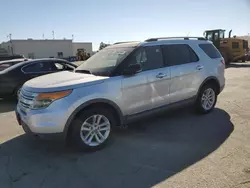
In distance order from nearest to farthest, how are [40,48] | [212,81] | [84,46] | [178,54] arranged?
[178,54], [212,81], [40,48], [84,46]

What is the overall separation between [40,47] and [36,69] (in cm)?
6509

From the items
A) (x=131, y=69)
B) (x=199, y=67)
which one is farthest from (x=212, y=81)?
(x=131, y=69)

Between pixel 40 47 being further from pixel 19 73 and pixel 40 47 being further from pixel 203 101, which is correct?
pixel 203 101

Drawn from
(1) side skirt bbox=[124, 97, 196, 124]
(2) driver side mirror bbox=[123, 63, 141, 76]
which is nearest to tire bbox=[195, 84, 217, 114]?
(1) side skirt bbox=[124, 97, 196, 124]

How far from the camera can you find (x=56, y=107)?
407 centimetres

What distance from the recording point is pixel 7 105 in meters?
8.55

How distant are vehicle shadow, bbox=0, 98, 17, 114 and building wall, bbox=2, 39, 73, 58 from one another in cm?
6173

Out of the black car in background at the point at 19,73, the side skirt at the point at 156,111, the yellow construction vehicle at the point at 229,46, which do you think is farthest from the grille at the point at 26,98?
the yellow construction vehicle at the point at 229,46

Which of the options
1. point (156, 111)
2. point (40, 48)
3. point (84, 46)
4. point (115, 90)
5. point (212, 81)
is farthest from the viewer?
point (84, 46)

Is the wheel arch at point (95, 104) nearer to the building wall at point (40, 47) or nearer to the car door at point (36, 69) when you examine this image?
the car door at point (36, 69)

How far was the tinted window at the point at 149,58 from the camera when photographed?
5086 millimetres

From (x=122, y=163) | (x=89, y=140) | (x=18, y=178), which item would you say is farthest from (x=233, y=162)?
(x=18, y=178)

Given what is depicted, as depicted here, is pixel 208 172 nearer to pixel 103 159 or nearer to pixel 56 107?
pixel 103 159

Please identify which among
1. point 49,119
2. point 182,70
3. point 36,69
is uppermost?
point 182,70
